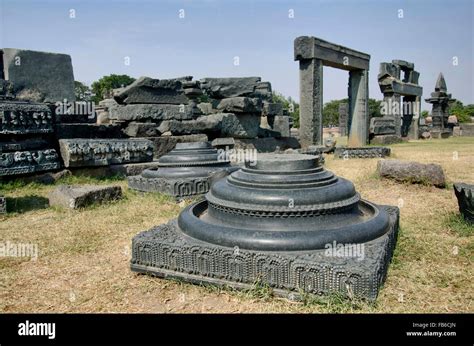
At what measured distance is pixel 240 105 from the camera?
33.6ft

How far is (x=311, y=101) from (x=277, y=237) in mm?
9717

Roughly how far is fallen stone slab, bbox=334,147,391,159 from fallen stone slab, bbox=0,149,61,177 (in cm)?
713

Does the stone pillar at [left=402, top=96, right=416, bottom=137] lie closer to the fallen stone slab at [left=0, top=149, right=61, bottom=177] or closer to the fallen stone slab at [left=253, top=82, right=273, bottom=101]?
the fallen stone slab at [left=253, top=82, right=273, bottom=101]

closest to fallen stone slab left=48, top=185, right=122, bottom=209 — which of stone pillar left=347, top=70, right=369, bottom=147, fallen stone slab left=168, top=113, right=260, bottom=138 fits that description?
fallen stone slab left=168, top=113, right=260, bottom=138

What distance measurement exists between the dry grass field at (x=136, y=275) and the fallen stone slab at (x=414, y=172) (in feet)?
2.10

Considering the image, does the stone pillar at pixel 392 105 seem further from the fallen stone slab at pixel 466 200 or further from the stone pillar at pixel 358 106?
the fallen stone slab at pixel 466 200

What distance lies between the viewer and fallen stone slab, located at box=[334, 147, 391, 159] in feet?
33.1

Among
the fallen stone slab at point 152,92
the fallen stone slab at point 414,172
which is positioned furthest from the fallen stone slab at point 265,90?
the fallen stone slab at point 414,172

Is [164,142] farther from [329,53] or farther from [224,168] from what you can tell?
[329,53]

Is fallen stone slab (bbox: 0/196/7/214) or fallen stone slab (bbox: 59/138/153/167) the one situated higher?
fallen stone slab (bbox: 59/138/153/167)

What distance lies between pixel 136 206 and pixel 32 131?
258 cm

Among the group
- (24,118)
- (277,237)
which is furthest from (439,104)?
(277,237)

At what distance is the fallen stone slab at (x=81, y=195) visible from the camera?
475cm
